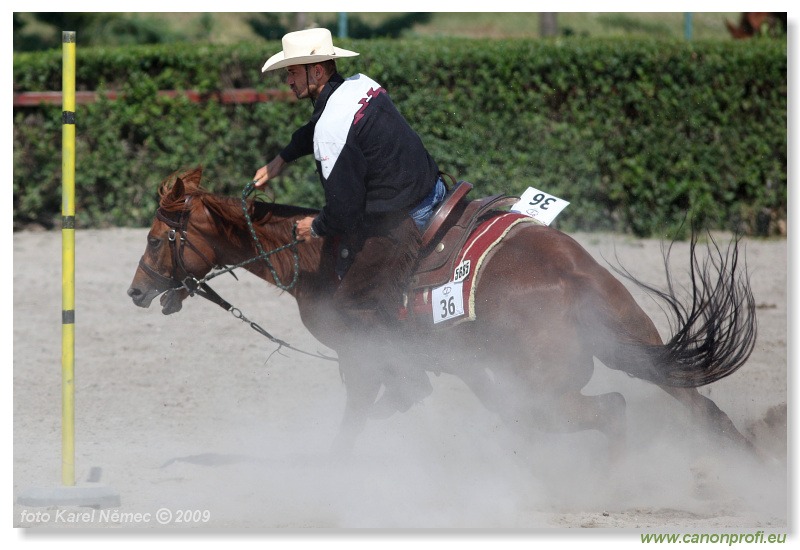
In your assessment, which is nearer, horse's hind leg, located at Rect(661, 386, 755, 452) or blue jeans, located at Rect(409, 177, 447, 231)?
horse's hind leg, located at Rect(661, 386, 755, 452)

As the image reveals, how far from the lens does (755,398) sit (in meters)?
6.16

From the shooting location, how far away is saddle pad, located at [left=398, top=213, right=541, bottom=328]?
4613 millimetres

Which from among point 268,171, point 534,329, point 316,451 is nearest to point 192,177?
point 268,171

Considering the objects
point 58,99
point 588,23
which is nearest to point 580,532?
point 58,99

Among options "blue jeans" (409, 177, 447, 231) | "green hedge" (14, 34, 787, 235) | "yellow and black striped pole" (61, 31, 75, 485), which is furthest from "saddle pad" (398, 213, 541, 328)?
"green hedge" (14, 34, 787, 235)

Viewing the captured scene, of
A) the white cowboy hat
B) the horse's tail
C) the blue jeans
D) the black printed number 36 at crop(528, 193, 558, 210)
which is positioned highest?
the white cowboy hat

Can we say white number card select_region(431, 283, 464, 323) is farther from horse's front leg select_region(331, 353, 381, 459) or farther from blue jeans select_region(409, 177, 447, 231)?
horse's front leg select_region(331, 353, 381, 459)

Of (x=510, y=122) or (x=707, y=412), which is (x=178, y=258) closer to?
(x=707, y=412)

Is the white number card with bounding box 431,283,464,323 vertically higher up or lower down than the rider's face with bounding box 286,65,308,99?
lower down

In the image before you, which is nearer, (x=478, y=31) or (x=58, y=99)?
(x=58, y=99)

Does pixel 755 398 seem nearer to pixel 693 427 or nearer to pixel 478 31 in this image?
pixel 693 427

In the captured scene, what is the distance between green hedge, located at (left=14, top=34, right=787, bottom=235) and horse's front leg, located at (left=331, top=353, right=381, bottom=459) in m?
5.44

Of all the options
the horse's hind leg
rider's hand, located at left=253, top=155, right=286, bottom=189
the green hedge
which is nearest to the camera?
the horse's hind leg

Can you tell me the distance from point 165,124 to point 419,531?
7176 millimetres
